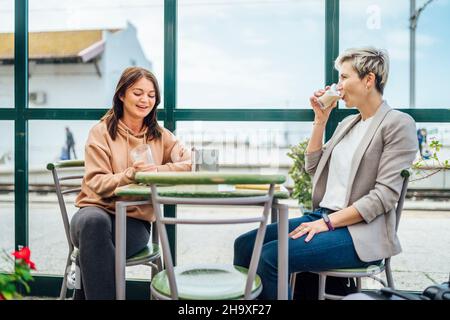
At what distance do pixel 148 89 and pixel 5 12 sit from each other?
50.9 inches

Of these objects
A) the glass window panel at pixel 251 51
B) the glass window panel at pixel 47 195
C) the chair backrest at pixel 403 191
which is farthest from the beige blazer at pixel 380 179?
the glass window panel at pixel 47 195

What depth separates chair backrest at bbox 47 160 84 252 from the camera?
6.82 feet

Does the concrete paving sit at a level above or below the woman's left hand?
below

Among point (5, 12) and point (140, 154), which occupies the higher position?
point (5, 12)

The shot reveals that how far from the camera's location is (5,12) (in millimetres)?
2639

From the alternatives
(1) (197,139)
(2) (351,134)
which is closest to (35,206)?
(1) (197,139)

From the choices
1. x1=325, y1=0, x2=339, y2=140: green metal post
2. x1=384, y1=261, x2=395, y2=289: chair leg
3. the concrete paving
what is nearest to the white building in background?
the concrete paving

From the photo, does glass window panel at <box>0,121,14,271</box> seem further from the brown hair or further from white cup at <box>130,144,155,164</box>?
white cup at <box>130,144,155,164</box>

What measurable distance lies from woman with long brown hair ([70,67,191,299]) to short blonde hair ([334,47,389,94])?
876 mm

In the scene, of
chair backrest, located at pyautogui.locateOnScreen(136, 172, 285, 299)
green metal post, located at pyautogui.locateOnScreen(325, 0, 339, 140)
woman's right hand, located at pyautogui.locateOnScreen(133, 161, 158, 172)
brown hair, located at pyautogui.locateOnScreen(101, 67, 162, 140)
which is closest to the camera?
chair backrest, located at pyautogui.locateOnScreen(136, 172, 285, 299)

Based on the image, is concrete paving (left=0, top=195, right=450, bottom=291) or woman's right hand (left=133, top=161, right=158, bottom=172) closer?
woman's right hand (left=133, top=161, right=158, bottom=172)

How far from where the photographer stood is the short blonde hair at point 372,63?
1.83m

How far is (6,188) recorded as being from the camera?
2.65 m
